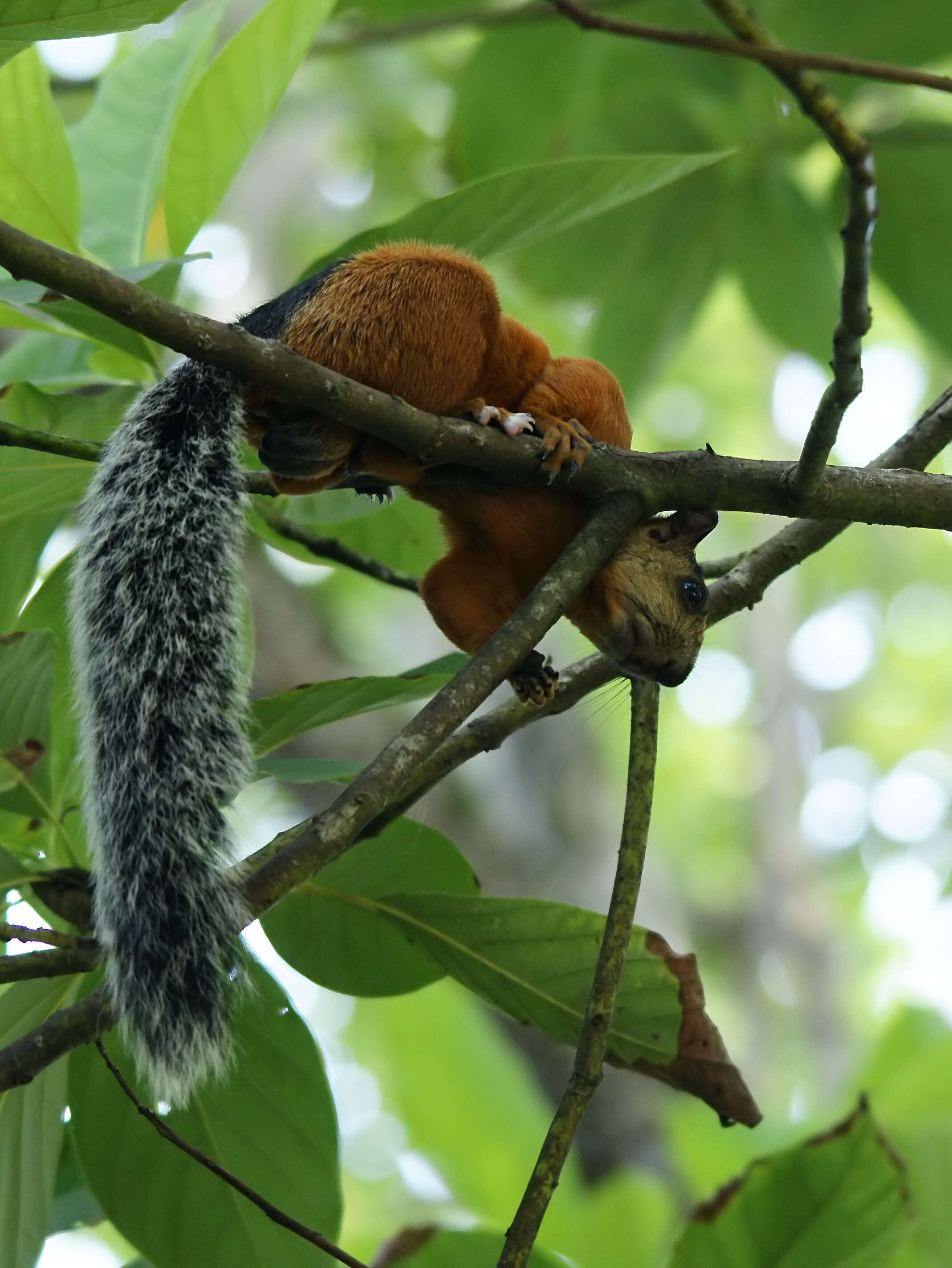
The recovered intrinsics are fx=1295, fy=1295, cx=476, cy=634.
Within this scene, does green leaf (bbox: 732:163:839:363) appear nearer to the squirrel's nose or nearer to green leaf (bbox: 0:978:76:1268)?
the squirrel's nose

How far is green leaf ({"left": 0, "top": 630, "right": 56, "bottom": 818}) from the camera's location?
1.65m

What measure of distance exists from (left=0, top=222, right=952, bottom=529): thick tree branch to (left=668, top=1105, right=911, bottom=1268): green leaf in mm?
827

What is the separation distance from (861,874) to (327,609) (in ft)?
22.5

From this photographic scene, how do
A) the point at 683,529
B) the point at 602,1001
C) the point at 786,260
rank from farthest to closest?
the point at 786,260 < the point at 683,529 < the point at 602,1001

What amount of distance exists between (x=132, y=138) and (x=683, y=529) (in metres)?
1.30

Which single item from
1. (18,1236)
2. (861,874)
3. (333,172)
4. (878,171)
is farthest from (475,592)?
(861,874)

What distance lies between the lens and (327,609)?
6.81 meters

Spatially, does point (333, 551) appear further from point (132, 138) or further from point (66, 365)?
point (132, 138)

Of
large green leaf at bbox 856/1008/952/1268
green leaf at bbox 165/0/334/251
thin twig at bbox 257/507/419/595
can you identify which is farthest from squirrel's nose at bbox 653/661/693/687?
green leaf at bbox 165/0/334/251

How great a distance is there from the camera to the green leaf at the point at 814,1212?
174 centimetres

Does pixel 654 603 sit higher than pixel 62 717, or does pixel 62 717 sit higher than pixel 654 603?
pixel 654 603

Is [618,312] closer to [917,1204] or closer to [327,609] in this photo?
[917,1204]

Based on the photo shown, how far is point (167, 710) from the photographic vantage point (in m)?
1.70

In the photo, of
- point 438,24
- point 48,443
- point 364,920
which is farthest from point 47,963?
point 438,24
